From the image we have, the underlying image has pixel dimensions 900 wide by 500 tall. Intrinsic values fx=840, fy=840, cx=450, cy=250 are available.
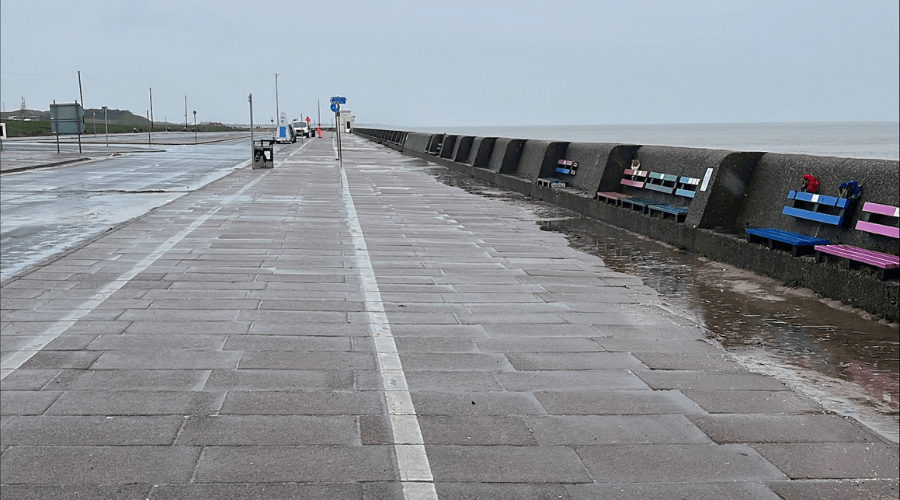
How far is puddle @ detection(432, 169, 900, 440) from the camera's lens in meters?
5.32

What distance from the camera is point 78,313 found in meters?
7.11

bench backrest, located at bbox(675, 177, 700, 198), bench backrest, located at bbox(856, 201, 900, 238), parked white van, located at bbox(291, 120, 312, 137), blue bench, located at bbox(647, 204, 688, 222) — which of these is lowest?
parked white van, located at bbox(291, 120, 312, 137)

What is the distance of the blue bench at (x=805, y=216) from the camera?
8406mm

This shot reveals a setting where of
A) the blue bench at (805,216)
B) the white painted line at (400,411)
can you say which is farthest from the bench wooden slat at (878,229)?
the white painted line at (400,411)

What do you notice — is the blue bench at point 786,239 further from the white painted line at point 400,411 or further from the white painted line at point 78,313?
the white painted line at point 78,313

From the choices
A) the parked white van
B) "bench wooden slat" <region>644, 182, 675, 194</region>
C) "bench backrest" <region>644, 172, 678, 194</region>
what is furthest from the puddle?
the parked white van

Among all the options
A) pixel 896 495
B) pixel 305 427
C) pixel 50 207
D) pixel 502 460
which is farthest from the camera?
pixel 50 207

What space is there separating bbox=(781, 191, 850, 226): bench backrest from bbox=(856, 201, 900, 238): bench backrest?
0.26 metres

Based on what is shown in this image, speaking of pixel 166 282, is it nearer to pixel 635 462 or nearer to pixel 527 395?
pixel 527 395

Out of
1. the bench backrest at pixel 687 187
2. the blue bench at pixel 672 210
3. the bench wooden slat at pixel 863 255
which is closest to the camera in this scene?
the bench wooden slat at pixel 863 255

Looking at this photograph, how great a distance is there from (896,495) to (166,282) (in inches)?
272

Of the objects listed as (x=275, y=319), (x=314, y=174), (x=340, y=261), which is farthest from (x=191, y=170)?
(x=275, y=319)

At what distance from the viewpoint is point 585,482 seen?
3.91 metres

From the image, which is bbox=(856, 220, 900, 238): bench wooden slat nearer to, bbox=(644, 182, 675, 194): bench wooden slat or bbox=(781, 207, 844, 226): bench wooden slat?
bbox=(781, 207, 844, 226): bench wooden slat
